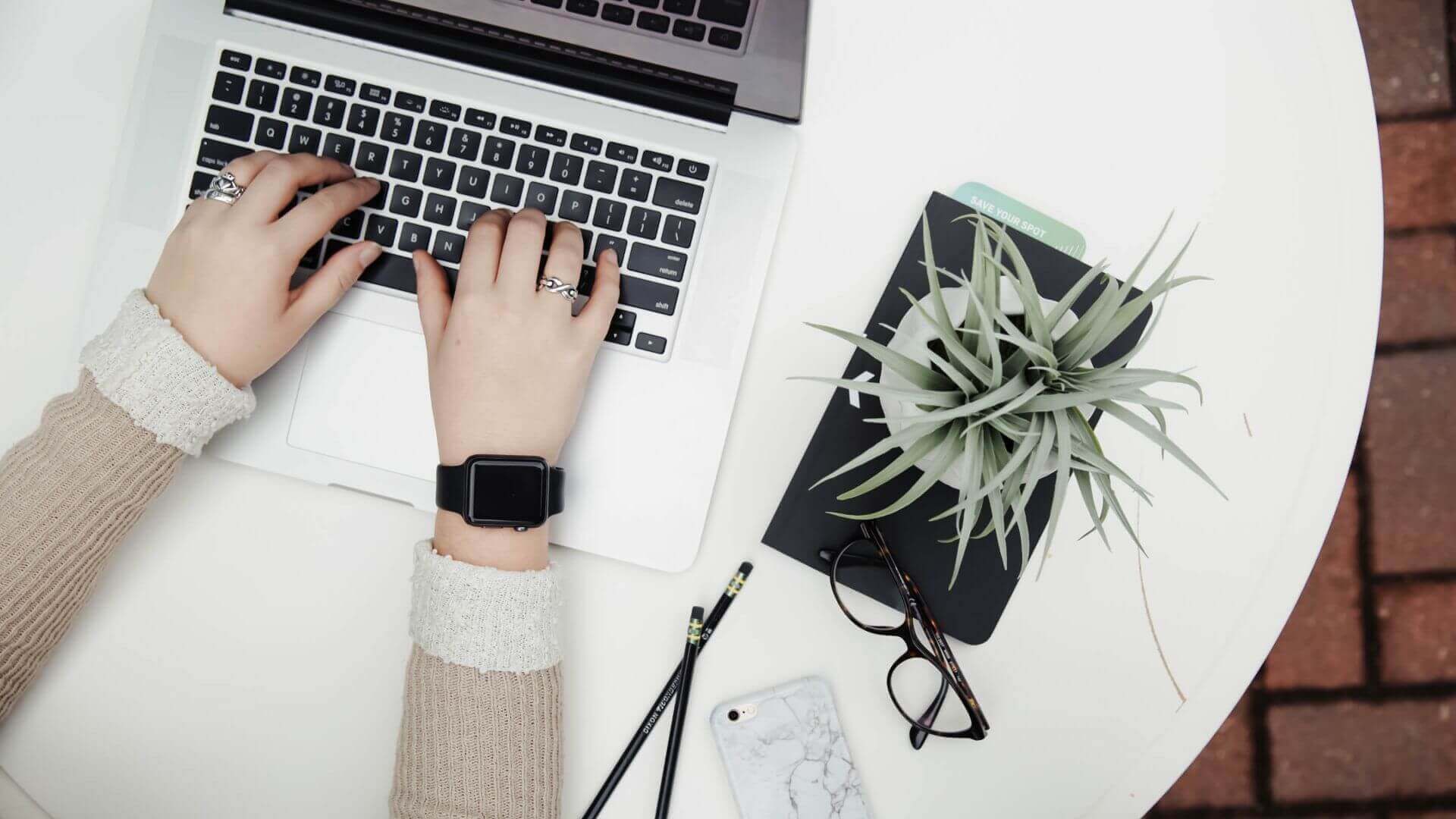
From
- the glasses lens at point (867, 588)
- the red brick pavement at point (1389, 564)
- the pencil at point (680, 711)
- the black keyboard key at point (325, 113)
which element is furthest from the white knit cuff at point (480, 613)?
the red brick pavement at point (1389, 564)

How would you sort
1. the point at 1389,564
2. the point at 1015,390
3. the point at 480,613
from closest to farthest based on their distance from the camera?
the point at 1015,390 < the point at 480,613 < the point at 1389,564

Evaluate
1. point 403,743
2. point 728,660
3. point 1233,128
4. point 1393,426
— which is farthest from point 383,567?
point 1393,426

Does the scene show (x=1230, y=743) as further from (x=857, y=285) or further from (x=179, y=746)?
(x=179, y=746)

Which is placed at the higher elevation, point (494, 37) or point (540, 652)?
point (494, 37)

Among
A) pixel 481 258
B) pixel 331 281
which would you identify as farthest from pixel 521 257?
pixel 331 281

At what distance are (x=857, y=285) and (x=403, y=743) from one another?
443 mm

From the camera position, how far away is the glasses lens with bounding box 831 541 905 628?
618mm

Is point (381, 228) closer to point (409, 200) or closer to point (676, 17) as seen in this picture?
point (409, 200)

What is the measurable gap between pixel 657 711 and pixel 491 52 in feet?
1.56

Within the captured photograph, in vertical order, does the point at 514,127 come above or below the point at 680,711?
above

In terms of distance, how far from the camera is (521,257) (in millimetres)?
575

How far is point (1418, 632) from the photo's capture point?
3.80 feet

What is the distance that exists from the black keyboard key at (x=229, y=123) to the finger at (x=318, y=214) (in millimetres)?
80

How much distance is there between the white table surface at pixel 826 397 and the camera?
0.63 m
